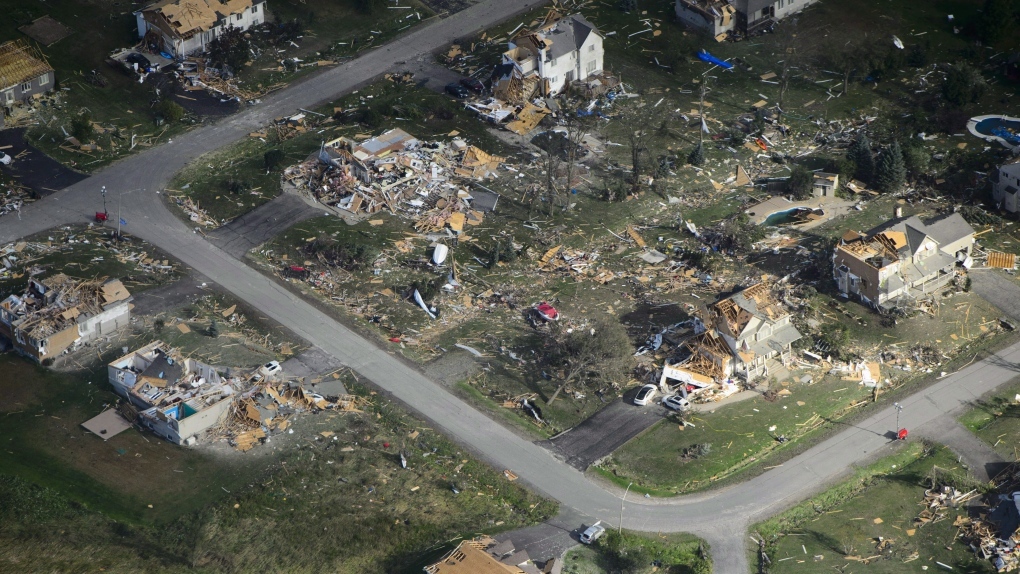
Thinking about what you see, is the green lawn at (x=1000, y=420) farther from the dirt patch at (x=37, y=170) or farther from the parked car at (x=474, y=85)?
the dirt patch at (x=37, y=170)

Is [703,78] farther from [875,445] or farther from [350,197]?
[875,445]

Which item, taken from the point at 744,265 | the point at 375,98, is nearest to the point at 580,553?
the point at 744,265

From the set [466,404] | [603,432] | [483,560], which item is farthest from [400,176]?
[483,560]

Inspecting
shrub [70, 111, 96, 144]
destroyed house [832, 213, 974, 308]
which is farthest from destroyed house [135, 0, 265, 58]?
destroyed house [832, 213, 974, 308]

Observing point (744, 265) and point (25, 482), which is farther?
point (744, 265)

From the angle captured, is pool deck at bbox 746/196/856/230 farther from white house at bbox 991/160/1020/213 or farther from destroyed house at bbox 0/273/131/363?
destroyed house at bbox 0/273/131/363

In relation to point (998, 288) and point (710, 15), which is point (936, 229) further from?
point (710, 15)

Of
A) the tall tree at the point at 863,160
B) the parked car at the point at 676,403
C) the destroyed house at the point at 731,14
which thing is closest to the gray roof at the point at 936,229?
the tall tree at the point at 863,160
